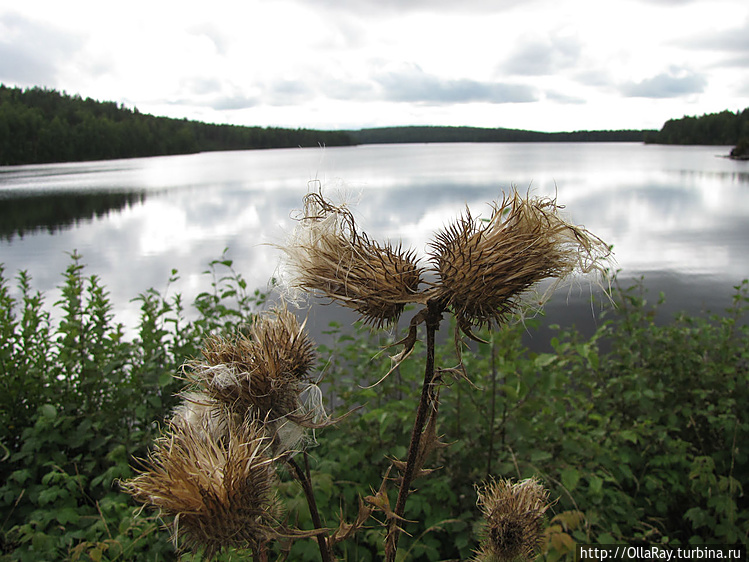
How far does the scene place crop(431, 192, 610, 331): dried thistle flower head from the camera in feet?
2.98

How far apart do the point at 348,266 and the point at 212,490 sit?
51 centimetres

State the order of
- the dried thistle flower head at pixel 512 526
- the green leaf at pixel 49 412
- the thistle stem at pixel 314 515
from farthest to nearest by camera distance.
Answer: the green leaf at pixel 49 412 → the dried thistle flower head at pixel 512 526 → the thistle stem at pixel 314 515

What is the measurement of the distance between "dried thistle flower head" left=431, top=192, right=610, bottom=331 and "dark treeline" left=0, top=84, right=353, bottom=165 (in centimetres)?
4830

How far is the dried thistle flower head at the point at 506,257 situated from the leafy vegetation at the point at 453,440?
1.75 metres

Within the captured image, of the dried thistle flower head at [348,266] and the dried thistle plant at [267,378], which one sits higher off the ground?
the dried thistle flower head at [348,266]

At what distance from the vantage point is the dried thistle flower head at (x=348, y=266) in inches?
38.1

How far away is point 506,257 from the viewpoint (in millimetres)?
932

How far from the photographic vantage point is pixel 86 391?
4031mm

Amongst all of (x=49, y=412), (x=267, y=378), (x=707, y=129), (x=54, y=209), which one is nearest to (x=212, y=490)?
(x=267, y=378)

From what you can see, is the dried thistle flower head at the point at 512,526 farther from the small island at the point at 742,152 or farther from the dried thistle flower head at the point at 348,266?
the small island at the point at 742,152

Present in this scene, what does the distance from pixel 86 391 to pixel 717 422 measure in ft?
16.6

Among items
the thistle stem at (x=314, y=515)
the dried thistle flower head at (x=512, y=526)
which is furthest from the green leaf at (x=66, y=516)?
the dried thistle flower head at (x=512, y=526)

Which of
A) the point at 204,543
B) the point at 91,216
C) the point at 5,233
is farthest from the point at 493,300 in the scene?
the point at 91,216

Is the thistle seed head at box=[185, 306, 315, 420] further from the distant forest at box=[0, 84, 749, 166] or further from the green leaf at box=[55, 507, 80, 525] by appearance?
the distant forest at box=[0, 84, 749, 166]
